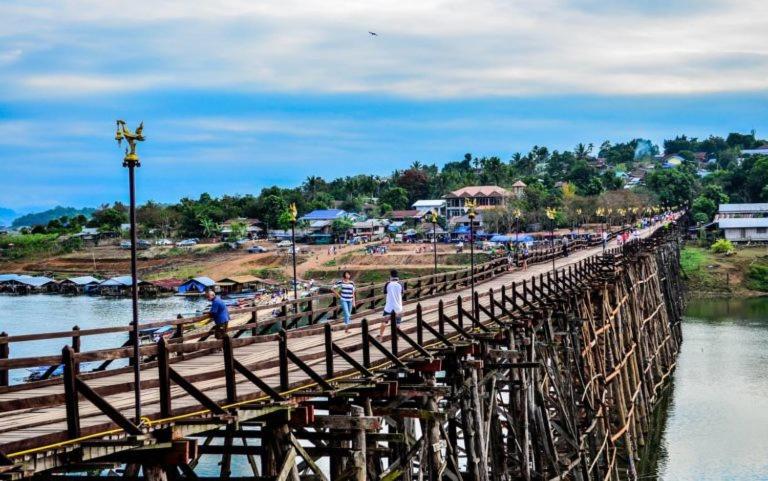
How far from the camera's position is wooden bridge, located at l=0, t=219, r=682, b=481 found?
33.2ft

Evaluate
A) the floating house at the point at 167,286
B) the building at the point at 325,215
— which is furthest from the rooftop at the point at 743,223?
the floating house at the point at 167,286

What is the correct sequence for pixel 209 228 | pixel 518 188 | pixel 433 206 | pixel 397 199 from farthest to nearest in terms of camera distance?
1. pixel 397 199
2. pixel 433 206
3. pixel 518 188
4. pixel 209 228

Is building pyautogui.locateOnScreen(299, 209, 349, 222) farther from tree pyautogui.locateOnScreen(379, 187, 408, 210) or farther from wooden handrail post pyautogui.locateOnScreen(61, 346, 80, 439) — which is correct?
wooden handrail post pyautogui.locateOnScreen(61, 346, 80, 439)

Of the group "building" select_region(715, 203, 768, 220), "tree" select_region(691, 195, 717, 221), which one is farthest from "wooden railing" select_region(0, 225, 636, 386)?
"tree" select_region(691, 195, 717, 221)

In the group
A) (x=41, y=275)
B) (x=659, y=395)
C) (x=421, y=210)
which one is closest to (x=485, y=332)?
(x=659, y=395)

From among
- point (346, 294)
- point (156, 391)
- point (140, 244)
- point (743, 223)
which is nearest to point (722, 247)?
point (743, 223)

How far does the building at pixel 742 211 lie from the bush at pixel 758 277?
81.2 ft

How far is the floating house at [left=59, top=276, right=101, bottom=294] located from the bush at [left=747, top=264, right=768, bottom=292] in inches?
2705

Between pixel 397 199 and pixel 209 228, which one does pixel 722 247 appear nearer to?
pixel 397 199

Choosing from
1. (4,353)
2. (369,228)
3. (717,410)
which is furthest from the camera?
(369,228)

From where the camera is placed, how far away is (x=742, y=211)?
12112 centimetres

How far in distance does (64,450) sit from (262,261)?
4342 inches

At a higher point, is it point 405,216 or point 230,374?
point 230,374

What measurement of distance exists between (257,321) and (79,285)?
98080 millimetres
